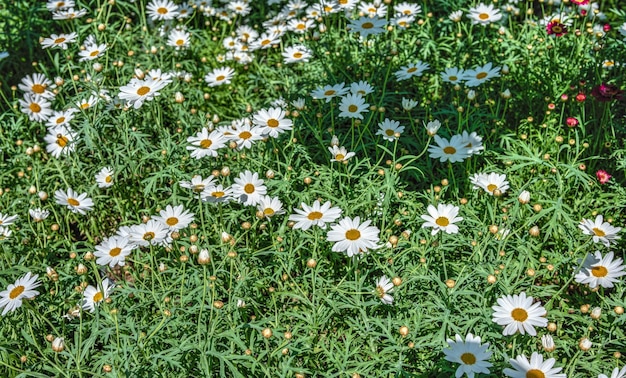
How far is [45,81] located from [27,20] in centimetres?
106

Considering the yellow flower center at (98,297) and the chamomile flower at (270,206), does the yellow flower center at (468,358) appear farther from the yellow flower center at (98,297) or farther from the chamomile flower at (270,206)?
the yellow flower center at (98,297)

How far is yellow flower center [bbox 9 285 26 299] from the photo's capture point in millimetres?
2277

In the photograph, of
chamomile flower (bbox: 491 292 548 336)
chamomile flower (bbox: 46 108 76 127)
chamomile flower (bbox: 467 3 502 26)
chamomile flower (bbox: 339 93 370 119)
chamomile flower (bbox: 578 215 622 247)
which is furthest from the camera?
chamomile flower (bbox: 467 3 502 26)

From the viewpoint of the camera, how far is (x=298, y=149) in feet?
10.6

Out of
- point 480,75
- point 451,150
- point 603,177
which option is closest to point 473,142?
point 451,150

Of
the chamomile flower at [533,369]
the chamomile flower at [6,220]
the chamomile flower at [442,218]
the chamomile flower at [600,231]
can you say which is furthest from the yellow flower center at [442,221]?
the chamomile flower at [6,220]

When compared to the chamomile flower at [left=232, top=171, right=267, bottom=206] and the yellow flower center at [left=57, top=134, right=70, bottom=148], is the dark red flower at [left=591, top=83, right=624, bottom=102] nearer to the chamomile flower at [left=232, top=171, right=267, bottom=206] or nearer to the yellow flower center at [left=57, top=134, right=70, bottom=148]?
the chamomile flower at [left=232, top=171, right=267, bottom=206]

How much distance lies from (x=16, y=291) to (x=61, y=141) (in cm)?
129

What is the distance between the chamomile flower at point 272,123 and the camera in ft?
9.80

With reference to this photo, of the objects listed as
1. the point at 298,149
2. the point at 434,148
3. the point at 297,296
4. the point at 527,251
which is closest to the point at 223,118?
the point at 298,149

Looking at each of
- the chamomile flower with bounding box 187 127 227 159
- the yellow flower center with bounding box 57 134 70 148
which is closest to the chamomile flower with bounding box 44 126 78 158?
the yellow flower center with bounding box 57 134 70 148

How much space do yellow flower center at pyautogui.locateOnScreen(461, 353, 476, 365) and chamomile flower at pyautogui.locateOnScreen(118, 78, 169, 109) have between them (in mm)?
1959

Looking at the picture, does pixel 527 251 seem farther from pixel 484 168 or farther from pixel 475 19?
pixel 475 19

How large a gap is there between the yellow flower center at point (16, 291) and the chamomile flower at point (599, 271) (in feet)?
7.17
